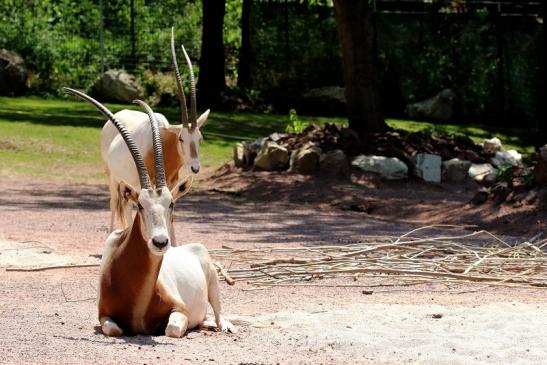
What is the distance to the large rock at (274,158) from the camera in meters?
17.4

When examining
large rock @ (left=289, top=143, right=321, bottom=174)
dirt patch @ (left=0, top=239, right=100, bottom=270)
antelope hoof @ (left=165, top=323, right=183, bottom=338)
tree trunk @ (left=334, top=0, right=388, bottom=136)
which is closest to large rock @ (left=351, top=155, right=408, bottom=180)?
large rock @ (left=289, top=143, right=321, bottom=174)

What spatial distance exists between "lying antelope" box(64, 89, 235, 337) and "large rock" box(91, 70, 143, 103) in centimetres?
1833

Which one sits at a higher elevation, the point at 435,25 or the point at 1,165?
the point at 435,25

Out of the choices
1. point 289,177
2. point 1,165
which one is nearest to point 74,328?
point 289,177

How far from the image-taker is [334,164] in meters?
17.2

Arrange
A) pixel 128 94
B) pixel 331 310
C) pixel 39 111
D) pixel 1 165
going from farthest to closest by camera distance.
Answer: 1. pixel 128 94
2. pixel 39 111
3. pixel 1 165
4. pixel 331 310

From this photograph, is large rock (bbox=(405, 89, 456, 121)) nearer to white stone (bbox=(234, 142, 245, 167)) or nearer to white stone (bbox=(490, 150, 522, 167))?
white stone (bbox=(490, 150, 522, 167))

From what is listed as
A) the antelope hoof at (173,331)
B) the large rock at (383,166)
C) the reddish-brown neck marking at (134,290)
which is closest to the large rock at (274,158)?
the large rock at (383,166)

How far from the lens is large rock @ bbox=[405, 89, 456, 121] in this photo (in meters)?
25.4

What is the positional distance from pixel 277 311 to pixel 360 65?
36.9 ft

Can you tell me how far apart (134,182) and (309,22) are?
17346mm

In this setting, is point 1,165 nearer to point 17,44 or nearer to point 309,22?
point 17,44

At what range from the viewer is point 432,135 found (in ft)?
61.3

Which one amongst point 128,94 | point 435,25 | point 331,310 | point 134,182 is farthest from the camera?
point 435,25
